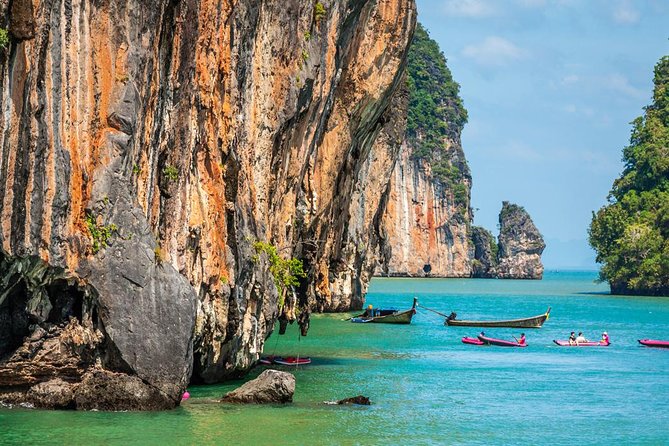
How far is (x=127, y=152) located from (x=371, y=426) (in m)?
7.28

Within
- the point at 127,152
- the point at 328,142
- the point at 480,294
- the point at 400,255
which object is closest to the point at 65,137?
the point at 127,152

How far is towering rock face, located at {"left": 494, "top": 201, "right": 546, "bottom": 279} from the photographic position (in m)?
159

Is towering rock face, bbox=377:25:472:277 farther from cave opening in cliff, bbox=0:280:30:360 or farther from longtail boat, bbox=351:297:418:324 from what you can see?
cave opening in cliff, bbox=0:280:30:360

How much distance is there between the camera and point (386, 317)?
5866cm

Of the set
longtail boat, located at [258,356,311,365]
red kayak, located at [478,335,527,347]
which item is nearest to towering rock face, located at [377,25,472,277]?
red kayak, located at [478,335,527,347]

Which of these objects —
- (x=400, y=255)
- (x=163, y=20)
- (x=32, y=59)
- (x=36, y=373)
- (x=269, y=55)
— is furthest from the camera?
(x=400, y=255)

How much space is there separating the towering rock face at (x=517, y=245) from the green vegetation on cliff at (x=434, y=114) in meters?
9.81

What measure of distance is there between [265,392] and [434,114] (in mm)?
129242

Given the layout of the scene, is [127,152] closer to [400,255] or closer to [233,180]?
[233,180]

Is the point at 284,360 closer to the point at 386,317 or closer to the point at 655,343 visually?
the point at 655,343

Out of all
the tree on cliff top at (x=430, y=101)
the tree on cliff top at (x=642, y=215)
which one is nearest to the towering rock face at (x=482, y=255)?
the tree on cliff top at (x=430, y=101)

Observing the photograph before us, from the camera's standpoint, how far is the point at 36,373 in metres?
23.3

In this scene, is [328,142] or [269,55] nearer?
[269,55]

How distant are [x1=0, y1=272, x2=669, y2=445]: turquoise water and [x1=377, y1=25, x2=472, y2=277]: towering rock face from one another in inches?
3454
